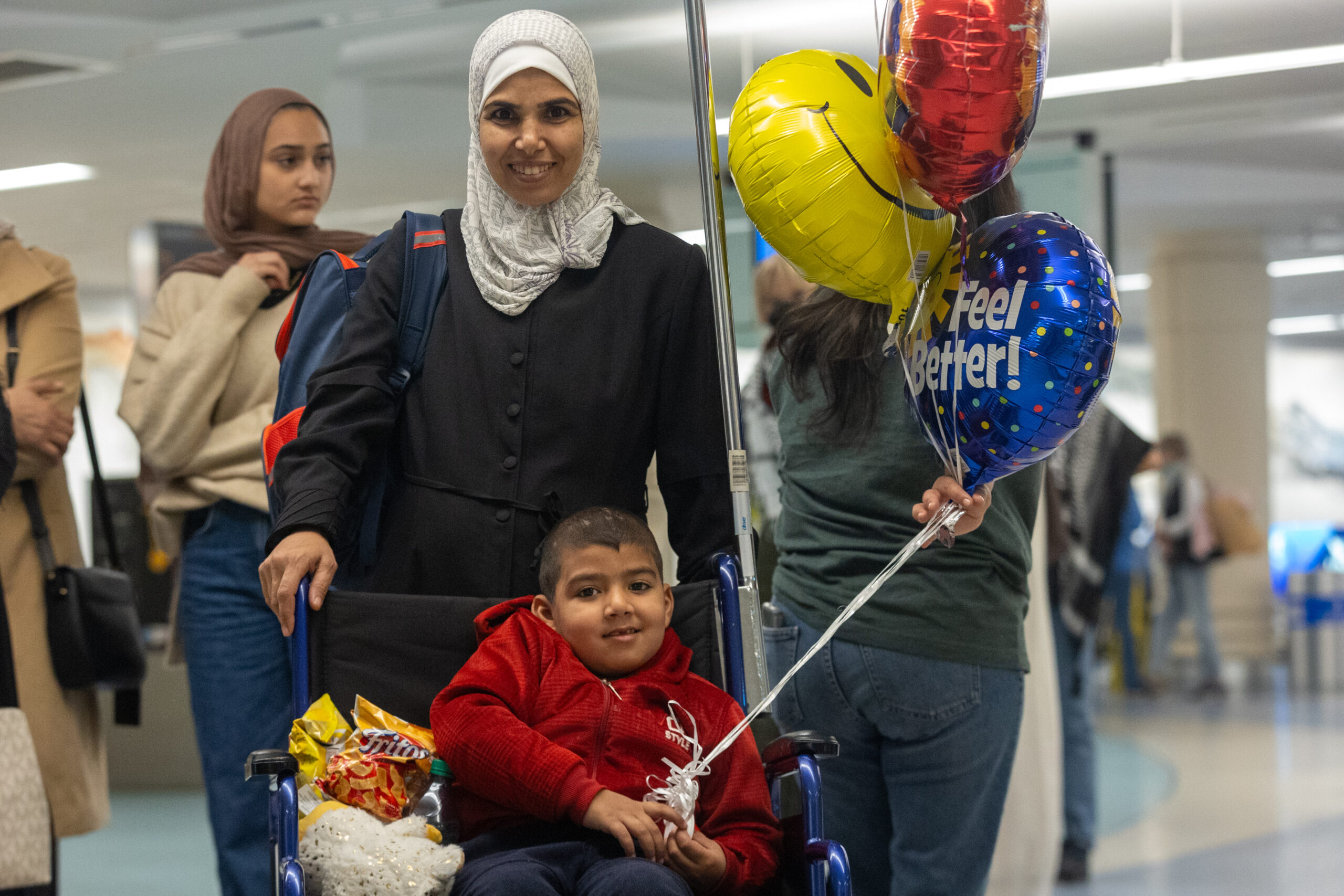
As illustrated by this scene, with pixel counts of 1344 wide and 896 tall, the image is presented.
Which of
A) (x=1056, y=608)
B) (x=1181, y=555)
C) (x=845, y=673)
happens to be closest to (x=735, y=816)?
(x=845, y=673)

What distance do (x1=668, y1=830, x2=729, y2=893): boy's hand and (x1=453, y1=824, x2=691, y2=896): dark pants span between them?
2 centimetres

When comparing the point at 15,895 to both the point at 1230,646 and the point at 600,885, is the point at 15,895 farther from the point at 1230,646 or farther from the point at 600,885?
the point at 1230,646

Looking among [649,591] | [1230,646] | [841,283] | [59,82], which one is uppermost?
[59,82]

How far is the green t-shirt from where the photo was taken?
191cm

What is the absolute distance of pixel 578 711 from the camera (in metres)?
1.66

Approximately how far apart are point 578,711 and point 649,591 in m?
0.18

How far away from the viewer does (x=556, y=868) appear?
1.55 meters

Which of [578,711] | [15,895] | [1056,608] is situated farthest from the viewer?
[1056,608]

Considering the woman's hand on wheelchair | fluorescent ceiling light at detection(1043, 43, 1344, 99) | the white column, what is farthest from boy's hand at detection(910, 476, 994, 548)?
the white column

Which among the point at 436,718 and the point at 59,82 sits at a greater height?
the point at 59,82

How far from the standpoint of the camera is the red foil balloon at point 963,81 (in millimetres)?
1557

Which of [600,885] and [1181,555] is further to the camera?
[1181,555]

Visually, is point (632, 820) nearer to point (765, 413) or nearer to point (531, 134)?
point (531, 134)

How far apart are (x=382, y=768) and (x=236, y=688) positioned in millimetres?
1028
